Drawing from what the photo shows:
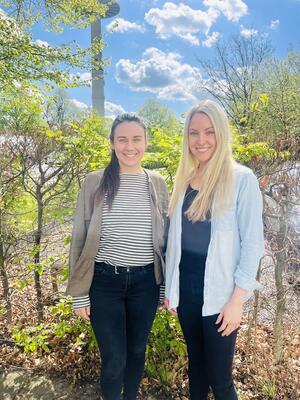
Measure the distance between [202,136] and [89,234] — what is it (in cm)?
93

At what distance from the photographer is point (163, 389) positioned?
2.74 m

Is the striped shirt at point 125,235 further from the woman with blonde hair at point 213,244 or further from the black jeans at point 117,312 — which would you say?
the woman with blonde hair at point 213,244

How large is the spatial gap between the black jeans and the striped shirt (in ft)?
0.19

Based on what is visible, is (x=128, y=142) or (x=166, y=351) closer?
(x=128, y=142)

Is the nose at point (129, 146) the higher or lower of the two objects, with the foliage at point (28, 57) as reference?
lower

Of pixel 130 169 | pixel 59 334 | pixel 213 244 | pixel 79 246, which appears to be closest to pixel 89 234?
pixel 79 246

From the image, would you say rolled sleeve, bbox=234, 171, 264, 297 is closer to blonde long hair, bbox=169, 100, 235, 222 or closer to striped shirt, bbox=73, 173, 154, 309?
blonde long hair, bbox=169, 100, 235, 222

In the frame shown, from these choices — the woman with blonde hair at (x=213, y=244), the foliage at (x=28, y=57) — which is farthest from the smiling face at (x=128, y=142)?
the foliage at (x=28, y=57)

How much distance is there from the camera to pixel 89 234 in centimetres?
Answer: 203

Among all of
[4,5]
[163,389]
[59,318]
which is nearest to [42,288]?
[59,318]

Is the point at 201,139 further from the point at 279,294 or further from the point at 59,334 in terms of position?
the point at 59,334

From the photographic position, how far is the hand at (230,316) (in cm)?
181

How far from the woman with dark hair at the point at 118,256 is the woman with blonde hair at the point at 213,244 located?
168 mm

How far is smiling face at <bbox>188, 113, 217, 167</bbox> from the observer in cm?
191
